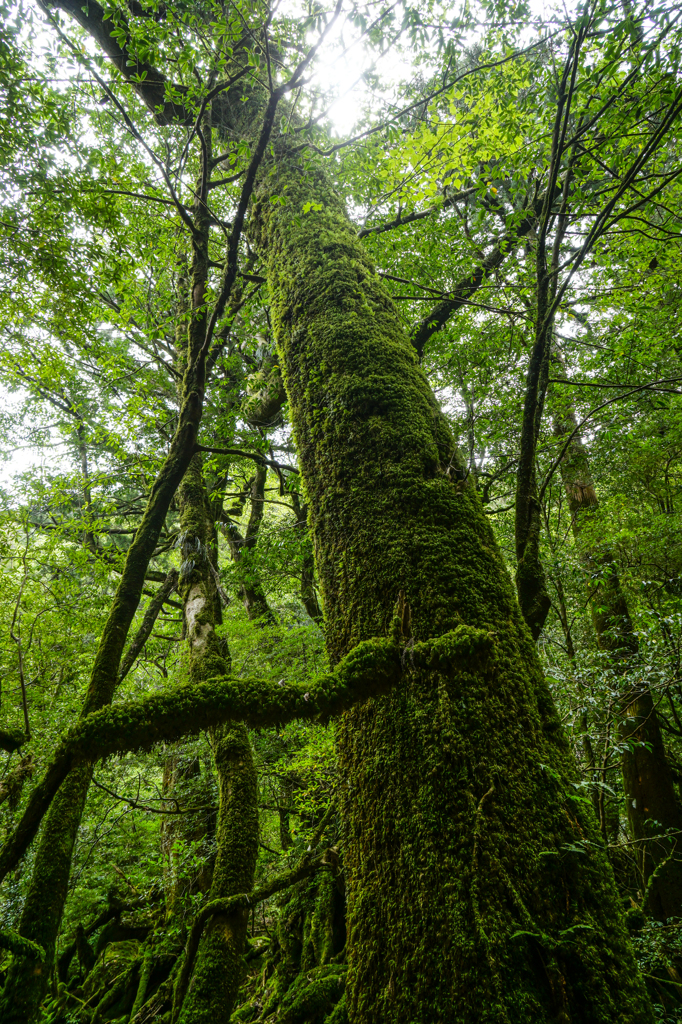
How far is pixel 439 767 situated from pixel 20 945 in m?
1.25

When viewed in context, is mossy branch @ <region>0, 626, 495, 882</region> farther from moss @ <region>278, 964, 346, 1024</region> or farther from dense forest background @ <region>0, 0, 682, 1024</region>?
moss @ <region>278, 964, 346, 1024</region>

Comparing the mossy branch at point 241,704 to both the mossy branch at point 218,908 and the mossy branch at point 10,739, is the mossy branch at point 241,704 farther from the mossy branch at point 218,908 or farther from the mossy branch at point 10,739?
the mossy branch at point 218,908

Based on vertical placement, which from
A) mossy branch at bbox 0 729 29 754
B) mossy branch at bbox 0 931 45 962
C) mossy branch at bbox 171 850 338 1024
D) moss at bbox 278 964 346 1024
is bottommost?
moss at bbox 278 964 346 1024

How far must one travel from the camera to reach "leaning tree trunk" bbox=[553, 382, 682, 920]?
15.8ft

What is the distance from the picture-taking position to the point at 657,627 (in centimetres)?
411

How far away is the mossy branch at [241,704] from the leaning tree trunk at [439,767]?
0.08 m

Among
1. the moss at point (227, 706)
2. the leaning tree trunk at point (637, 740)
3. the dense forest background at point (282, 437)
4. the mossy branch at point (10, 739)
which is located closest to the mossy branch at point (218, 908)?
the dense forest background at point (282, 437)

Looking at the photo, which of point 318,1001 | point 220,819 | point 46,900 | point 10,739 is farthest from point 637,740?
point 10,739

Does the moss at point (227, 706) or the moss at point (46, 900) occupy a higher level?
the moss at point (227, 706)

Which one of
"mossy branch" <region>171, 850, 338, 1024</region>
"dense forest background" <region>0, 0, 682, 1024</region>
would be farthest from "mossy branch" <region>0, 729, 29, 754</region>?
"mossy branch" <region>171, 850, 338, 1024</region>

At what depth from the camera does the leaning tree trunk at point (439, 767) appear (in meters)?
1.05

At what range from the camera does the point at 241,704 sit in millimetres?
1205

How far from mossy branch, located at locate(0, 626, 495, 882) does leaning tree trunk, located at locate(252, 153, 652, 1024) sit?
0.25 feet

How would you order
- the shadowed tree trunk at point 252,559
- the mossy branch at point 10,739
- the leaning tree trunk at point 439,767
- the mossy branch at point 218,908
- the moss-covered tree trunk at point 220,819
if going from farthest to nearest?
the shadowed tree trunk at point 252,559, the mossy branch at point 218,908, the moss-covered tree trunk at point 220,819, the mossy branch at point 10,739, the leaning tree trunk at point 439,767
